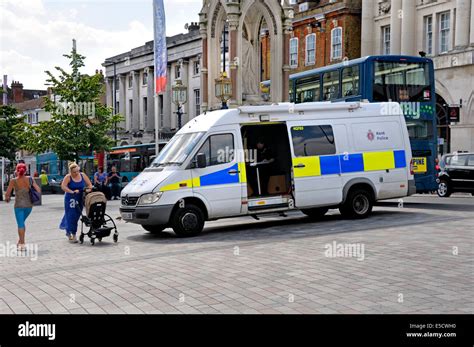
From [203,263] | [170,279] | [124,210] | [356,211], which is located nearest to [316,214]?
[356,211]

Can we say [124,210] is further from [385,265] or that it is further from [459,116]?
[459,116]

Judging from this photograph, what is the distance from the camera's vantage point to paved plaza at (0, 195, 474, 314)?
6871 mm

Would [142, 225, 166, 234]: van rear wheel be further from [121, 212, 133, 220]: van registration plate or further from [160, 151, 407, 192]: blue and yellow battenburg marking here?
[160, 151, 407, 192]: blue and yellow battenburg marking

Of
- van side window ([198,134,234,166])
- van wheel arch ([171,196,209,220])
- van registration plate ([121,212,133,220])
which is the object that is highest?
van side window ([198,134,234,166])

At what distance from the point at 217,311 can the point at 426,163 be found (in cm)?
1461

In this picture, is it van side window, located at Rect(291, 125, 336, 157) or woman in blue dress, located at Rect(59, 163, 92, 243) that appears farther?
van side window, located at Rect(291, 125, 336, 157)

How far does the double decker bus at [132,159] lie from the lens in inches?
1641

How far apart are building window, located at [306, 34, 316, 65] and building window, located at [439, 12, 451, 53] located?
36.6 ft

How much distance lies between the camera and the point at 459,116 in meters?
33.4

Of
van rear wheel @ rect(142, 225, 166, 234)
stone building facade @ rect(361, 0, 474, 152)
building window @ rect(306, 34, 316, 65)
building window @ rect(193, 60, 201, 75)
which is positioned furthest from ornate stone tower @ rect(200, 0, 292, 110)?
building window @ rect(193, 60, 201, 75)

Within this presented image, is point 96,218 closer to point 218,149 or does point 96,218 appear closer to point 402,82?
point 218,149

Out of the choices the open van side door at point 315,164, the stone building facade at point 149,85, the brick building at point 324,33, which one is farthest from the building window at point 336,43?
the open van side door at point 315,164

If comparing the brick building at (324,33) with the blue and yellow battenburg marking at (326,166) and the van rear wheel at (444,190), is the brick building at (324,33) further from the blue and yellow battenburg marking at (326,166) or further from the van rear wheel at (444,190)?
the blue and yellow battenburg marking at (326,166)

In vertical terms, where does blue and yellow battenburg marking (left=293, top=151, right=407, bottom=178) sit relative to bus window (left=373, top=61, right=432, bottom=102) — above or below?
below
